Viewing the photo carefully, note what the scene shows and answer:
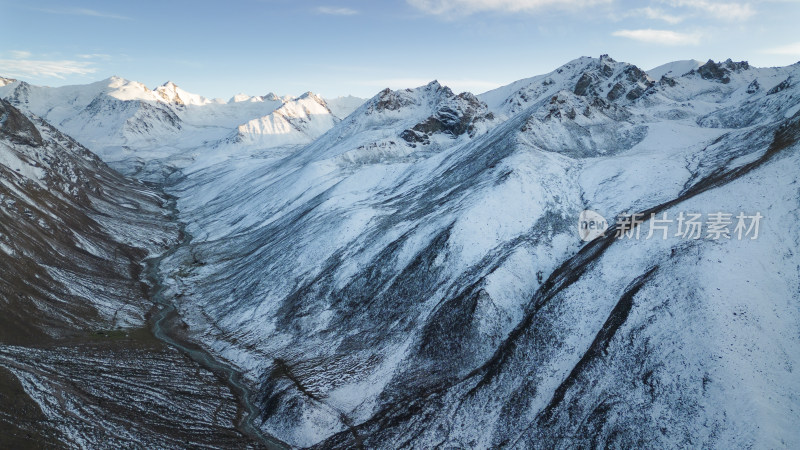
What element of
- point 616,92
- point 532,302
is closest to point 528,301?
point 532,302

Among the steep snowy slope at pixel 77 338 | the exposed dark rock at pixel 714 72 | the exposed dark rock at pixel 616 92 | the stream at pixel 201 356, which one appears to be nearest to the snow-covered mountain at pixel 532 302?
the stream at pixel 201 356

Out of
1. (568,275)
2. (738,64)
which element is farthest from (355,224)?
(738,64)

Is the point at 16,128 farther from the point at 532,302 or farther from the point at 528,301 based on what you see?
the point at 532,302

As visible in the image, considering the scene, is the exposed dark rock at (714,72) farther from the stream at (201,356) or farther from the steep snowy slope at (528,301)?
the stream at (201,356)

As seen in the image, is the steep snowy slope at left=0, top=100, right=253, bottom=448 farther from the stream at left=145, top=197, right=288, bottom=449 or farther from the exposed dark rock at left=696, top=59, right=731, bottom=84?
the exposed dark rock at left=696, top=59, right=731, bottom=84

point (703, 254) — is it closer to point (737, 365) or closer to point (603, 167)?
point (737, 365)

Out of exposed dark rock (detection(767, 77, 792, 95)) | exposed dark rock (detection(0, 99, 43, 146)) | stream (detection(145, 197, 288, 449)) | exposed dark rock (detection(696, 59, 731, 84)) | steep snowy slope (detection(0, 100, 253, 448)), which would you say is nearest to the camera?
steep snowy slope (detection(0, 100, 253, 448))

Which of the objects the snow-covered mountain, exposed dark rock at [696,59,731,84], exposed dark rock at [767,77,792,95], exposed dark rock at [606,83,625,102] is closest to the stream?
the snow-covered mountain
